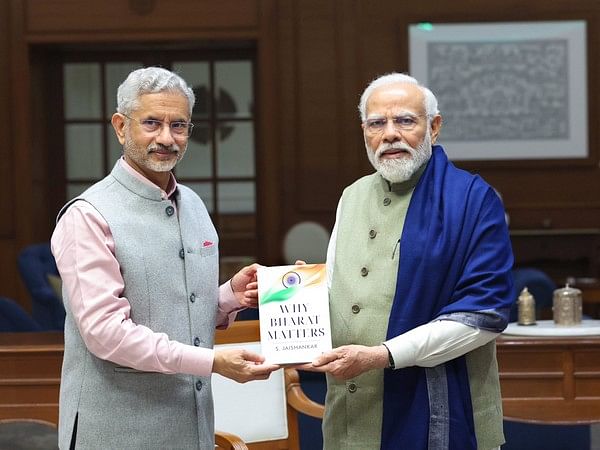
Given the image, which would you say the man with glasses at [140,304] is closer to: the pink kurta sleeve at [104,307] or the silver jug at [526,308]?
the pink kurta sleeve at [104,307]

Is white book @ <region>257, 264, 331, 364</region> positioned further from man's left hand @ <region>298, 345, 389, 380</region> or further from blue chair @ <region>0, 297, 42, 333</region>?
blue chair @ <region>0, 297, 42, 333</region>

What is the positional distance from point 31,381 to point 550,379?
6.06 ft

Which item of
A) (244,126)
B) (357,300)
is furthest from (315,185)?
(357,300)

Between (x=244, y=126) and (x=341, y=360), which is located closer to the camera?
(x=341, y=360)

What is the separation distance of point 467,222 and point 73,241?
2.77 ft

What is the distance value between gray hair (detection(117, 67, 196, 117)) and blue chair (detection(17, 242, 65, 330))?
4270 mm

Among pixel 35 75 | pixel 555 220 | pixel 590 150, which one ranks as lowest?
pixel 555 220

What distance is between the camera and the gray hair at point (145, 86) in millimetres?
2148

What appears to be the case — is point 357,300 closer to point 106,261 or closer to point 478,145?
point 106,261

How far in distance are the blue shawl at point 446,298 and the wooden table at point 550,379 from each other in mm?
1416

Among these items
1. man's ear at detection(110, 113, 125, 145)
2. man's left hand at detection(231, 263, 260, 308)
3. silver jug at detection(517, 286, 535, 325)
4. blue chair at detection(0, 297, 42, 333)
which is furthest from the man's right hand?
blue chair at detection(0, 297, 42, 333)

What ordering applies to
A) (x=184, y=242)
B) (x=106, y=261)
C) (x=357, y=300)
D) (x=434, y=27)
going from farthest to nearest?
(x=434, y=27), (x=357, y=300), (x=184, y=242), (x=106, y=261)

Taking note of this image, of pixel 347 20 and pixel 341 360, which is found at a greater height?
pixel 347 20

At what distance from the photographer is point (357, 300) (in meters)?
2.35
